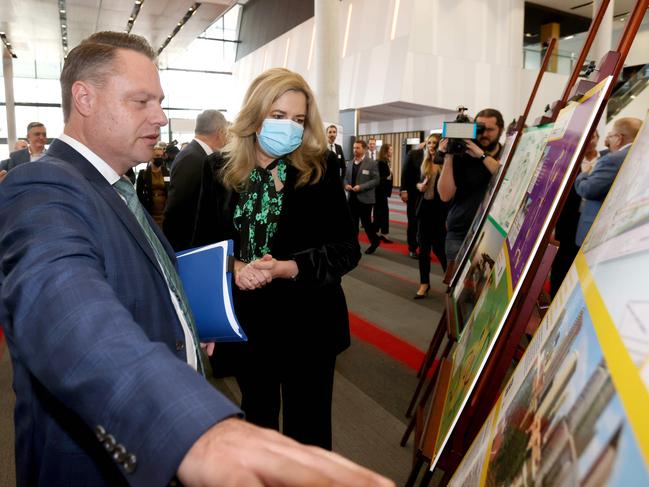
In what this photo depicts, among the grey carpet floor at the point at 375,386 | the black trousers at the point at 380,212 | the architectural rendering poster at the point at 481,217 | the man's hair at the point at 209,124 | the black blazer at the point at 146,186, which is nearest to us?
the architectural rendering poster at the point at 481,217

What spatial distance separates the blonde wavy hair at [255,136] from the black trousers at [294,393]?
0.59 metres

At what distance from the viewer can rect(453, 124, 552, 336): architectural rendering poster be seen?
1474 mm

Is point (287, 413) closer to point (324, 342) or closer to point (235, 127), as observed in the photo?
point (324, 342)

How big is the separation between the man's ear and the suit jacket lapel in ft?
0.25

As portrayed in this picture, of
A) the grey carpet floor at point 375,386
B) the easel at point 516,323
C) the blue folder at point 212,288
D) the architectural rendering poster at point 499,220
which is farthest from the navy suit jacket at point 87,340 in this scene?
the grey carpet floor at point 375,386

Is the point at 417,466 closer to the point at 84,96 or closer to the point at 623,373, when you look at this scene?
the point at 623,373

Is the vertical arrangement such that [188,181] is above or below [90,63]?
below

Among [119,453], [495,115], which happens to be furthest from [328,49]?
[119,453]

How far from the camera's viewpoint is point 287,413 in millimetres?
1733

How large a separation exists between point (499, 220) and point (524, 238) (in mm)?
540

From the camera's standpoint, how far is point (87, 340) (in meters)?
0.54

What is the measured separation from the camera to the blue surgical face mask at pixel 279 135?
65.4 inches

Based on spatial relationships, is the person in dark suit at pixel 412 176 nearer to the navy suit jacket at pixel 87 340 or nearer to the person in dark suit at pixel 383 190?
the person in dark suit at pixel 383 190

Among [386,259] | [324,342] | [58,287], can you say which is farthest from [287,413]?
[386,259]
